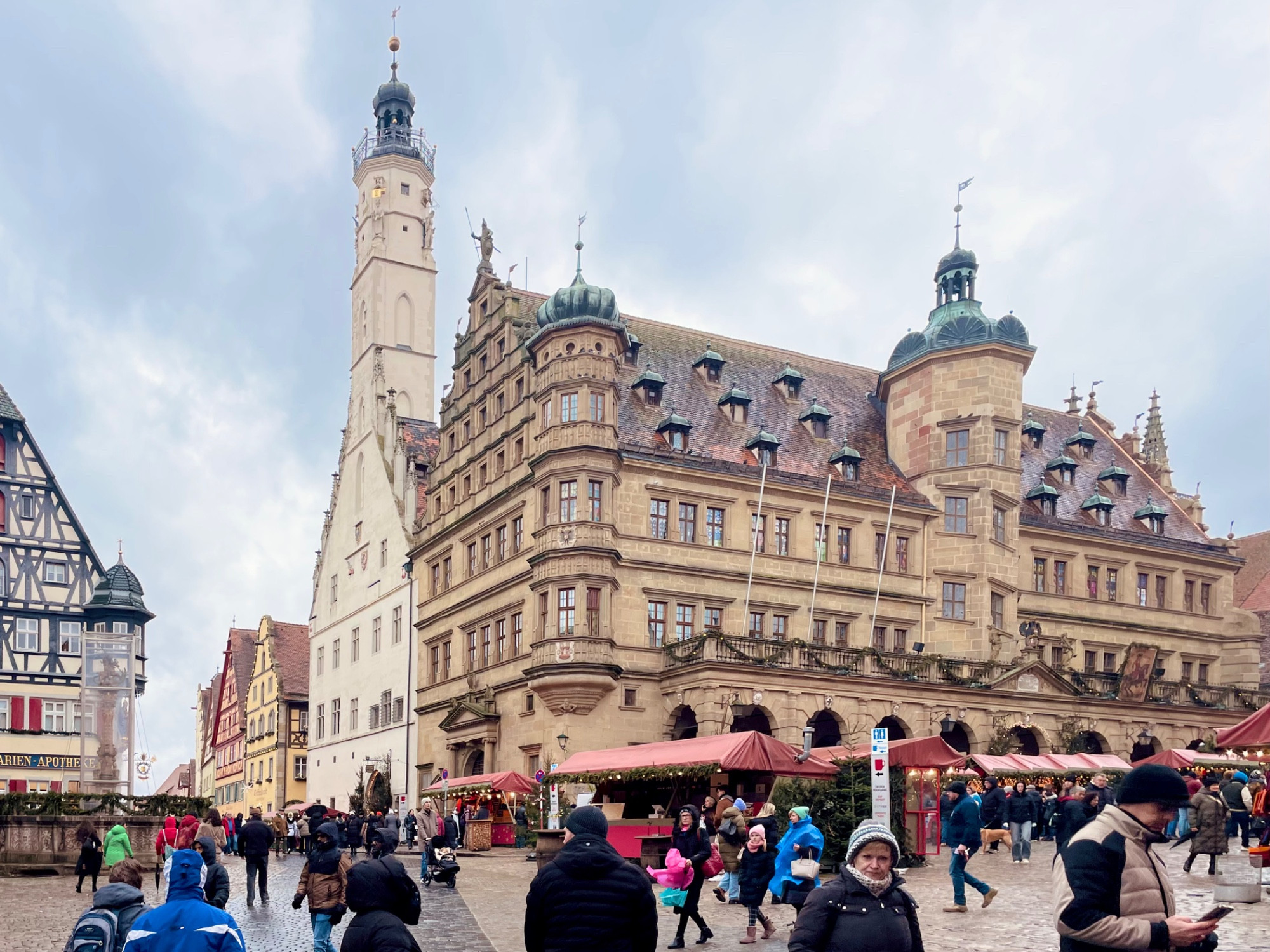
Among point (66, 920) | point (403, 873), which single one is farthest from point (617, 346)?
point (403, 873)

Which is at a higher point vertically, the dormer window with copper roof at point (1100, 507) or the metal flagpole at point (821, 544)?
the dormer window with copper roof at point (1100, 507)

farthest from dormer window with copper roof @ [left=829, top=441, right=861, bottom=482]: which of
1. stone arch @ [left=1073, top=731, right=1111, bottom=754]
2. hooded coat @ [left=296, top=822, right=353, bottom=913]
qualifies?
hooded coat @ [left=296, top=822, right=353, bottom=913]

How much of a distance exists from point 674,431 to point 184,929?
3853 centimetres

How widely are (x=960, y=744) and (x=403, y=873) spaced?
40868 millimetres

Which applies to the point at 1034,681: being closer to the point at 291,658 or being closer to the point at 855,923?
the point at 855,923

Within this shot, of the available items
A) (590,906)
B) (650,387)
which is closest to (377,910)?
(590,906)

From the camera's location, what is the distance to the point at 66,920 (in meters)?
20.4

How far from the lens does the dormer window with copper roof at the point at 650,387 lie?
46.3 m

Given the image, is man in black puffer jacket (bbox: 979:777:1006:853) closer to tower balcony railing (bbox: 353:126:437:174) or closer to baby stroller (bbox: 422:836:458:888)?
baby stroller (bbox: 422:836:458:888)

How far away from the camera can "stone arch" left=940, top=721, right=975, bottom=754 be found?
4525cm

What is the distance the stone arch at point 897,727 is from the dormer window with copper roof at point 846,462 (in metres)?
8.44

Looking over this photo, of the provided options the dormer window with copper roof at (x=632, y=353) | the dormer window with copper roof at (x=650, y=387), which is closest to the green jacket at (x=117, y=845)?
the dormer window with copper roof at (x=650, y=387)

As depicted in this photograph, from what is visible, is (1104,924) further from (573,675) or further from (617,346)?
(617,346)

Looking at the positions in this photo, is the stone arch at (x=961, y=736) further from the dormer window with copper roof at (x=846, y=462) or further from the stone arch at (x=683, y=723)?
the dormer window with copper roof at (x=846, y=462)
